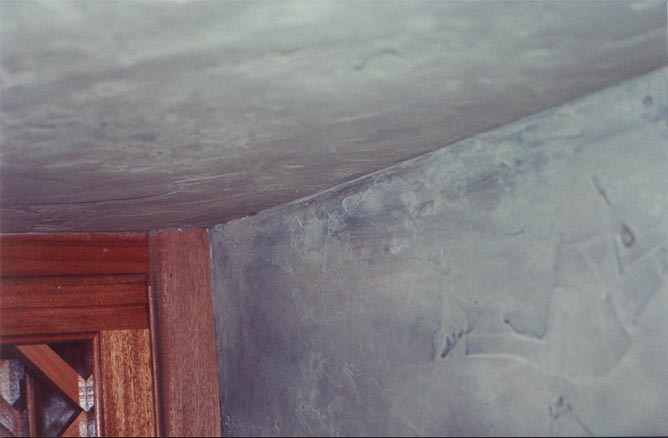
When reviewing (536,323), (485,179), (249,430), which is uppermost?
(485,179)

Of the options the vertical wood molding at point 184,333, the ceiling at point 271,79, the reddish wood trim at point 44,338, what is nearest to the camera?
the ceiling at point 271,79

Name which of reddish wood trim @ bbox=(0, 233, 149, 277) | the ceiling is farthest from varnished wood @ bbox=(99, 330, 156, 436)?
the ceiling

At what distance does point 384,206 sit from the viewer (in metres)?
1.05

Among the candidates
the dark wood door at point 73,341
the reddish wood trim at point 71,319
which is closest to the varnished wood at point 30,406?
the dark wood door at point 73,341

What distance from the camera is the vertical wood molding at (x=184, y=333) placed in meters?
1.37

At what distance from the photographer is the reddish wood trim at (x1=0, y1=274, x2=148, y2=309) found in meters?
1.27

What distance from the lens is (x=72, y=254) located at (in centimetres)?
133

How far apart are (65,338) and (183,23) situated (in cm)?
93

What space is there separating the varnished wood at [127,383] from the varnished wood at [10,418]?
0.15 metres

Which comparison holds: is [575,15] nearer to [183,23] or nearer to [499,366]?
[183,23]

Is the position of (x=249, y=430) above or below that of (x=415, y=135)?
below

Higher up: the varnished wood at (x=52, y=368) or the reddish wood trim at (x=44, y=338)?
the reddish wood trim at (x=44, y=338)

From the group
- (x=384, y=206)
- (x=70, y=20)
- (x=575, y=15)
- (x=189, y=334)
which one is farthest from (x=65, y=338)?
(x=575, y=15)

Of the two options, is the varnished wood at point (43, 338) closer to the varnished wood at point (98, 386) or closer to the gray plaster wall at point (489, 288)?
the varnished wood at point (98, 386)
